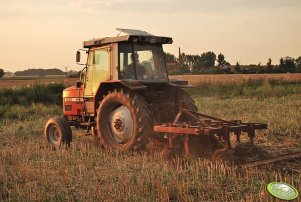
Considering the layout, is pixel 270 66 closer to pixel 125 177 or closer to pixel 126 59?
pixel 126 59

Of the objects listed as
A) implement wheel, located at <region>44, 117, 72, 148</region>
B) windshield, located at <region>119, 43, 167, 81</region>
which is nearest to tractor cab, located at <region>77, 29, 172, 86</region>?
windshield, located at <region>119, 43, 167, 81</region>

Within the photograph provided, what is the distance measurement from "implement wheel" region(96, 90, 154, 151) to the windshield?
0.60 metres

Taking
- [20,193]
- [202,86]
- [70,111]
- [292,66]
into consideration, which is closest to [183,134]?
[20,193]

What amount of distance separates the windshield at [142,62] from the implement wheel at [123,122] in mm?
598

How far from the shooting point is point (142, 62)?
8430mm

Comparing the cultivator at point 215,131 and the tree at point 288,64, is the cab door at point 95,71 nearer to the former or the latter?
the cultivator at point 215,131

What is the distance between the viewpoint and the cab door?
857cm

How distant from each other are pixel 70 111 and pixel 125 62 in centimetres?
232

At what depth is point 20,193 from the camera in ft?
16.8

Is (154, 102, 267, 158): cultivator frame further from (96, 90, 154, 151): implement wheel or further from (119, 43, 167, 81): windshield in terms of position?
(119, 43, 167, 81): windshield

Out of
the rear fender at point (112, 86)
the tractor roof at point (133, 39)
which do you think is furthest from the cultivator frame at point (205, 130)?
the tractor roof at point (133, 39)

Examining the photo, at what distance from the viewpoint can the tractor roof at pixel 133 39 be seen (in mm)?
7969

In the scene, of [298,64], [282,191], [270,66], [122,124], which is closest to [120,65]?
[122,124]

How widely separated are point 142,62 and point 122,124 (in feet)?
4.72
